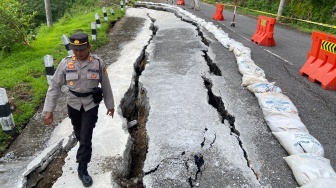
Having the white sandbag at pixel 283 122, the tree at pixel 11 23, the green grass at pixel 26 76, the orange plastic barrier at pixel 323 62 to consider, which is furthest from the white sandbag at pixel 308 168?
the tree at pixel 11 23

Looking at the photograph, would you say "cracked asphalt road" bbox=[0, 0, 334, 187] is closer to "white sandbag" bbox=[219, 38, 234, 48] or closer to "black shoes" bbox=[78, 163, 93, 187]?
"black shoes" bbox=[78, 163, 93, 187]

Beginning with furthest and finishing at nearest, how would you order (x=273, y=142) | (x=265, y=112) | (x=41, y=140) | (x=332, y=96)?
(x=332, y=96)
(x=265, y=112)
(x=41, y=140)
(x=273, y=142)

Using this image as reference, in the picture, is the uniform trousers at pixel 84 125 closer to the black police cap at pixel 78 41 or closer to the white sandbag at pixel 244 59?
the black police cap at pixel 78 41

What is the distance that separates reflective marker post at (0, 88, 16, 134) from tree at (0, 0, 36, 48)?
4328 millimetres

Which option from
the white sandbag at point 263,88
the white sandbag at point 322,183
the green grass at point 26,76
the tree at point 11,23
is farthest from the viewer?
the tree at point 11,23

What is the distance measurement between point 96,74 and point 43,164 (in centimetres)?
130

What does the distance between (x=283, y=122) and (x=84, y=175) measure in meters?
2.56

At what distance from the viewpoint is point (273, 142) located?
3.56 metres

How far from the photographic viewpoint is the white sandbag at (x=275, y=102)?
4059 millimetres

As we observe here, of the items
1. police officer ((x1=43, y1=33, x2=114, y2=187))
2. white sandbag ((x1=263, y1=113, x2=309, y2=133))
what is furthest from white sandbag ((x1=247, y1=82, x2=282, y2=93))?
police officer ((x1=43, y1=33, x2=114, y2=187))

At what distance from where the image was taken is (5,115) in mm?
3717

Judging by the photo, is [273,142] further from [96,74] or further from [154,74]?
[154,74]

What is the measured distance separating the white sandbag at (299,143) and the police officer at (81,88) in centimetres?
212

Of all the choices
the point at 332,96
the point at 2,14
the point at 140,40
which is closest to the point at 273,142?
the point at 332,96
